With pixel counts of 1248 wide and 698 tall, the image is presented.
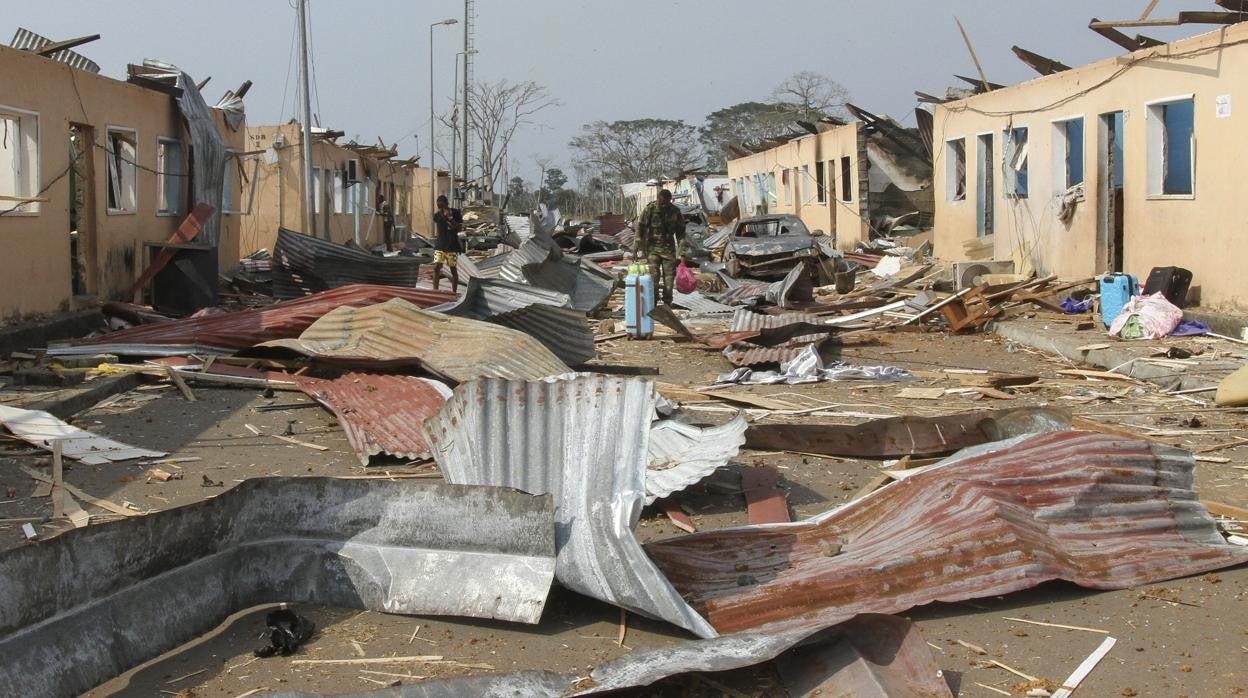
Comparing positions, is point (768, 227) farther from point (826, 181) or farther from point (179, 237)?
point (179, 237)

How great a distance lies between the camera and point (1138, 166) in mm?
16672

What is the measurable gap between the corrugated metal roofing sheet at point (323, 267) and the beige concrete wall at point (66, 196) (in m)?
1.99

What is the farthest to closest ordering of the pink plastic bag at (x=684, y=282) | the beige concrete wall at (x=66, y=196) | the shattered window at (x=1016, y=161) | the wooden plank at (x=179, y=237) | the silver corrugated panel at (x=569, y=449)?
the pink plastic bag at (x=684, y=282), the shattered window at (x=1016, y=161), the wooden plank at (x=179, y=237), the beige concrete wall at (x=66, y=196), the silver corrugated panel at (x=569, y=449)

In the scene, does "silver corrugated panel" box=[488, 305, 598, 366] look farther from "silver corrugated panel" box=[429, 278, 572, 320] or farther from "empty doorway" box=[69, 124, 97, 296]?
"empty doorway" box=[69, 124, 97, 296]

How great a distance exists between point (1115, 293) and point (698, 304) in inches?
276

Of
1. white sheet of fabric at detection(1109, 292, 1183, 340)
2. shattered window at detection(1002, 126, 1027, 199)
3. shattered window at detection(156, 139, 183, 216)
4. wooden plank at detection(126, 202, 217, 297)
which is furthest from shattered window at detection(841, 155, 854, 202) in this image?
white sheet of fabric at detection(1109, 292, 1183, 340)

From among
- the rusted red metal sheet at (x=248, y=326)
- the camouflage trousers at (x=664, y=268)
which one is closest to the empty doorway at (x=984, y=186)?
the camouflage trousers at (x=664, y=268)

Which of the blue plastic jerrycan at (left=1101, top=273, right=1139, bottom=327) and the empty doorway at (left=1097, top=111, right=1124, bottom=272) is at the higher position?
the empty doorway at (left=1097, top=111, right=1124, bottom=272)

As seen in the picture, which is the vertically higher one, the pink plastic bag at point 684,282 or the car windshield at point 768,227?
the car windshield at point 768,227

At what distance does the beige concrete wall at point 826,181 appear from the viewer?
105 ft

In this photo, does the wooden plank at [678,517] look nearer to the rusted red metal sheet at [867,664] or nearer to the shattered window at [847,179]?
the rusted red metal sheet at [867,664]

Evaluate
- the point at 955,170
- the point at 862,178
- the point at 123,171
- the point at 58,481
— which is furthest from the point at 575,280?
the point at 58,481

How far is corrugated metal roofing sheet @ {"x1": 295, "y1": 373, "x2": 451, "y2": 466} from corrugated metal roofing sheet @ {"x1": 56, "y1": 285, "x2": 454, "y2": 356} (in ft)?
4.53

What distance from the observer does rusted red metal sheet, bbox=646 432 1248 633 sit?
5086 mm
